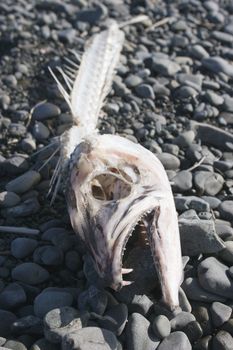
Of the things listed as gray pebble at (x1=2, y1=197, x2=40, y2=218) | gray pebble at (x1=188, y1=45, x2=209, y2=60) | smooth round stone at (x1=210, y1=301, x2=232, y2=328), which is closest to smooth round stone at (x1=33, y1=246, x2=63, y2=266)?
gray pebble at (x1=2, y1=197, x2=40, y2=218)

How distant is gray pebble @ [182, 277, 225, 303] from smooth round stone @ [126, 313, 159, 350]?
38 centimetres

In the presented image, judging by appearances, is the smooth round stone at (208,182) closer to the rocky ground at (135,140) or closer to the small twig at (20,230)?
the rocky ground at (135,140)

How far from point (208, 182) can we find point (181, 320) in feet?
4.88

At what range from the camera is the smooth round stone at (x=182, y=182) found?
464 centimetres

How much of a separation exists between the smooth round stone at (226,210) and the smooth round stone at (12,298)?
163cm

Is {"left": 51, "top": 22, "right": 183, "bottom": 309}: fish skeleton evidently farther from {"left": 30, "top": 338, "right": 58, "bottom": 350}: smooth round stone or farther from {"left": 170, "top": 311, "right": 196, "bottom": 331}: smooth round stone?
{"left": 30, "top": 338, "right": 58, "bottom": 350}: smooth round stone

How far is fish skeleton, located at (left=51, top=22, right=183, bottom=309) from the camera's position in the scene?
336 cm

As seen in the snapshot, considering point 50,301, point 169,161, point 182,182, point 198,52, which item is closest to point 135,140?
point 169,161

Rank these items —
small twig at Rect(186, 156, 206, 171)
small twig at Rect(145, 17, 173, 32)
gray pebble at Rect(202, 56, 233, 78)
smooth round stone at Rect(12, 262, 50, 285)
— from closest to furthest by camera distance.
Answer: smooth round stone at Rect(12, 262, 50, 285) → small twig at Rect(186, 156, 206, 171) → gray pebble at Rect(202, 56, 233, 78) → small twig at Rect(145, 17, 173, 32)

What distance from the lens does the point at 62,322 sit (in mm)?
3410

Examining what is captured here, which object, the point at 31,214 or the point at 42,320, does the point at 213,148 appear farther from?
the point at 42,320

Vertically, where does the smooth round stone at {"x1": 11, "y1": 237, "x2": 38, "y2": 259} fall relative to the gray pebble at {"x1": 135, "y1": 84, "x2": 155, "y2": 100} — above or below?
below

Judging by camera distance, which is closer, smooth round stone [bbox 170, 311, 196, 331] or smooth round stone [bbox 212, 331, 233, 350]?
smooth round stone [bbox 212, 331, 233, 350]

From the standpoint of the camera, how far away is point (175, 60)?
21.8 feet
